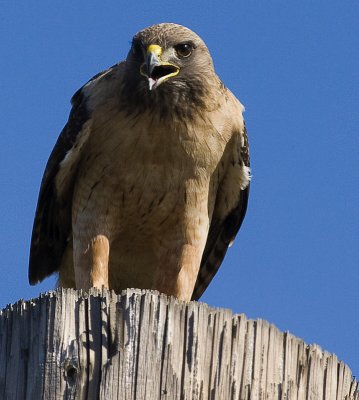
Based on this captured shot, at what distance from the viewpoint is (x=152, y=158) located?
809 cm

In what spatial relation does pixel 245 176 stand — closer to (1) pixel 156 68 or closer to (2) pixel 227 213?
(2) pixel 227 213

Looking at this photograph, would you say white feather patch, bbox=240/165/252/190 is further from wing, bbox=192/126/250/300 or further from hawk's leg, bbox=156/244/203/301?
hawk's leg, bbox=156/244/203/301

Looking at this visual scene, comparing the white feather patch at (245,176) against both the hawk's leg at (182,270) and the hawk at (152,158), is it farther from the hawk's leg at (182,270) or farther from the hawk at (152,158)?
the hawk's leg at (182,270)

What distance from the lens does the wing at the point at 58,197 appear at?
26.9ft

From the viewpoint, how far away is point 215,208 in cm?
897

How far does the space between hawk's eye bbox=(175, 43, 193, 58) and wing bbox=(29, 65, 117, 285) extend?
0.80 meters

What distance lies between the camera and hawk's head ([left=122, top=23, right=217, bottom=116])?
26.3 ft

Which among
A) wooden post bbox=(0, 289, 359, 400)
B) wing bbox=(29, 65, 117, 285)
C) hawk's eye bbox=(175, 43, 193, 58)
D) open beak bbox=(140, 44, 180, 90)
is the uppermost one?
hawk's eye bbox=(175, 43, 193, 58)

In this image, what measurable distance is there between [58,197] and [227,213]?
163 centimetres

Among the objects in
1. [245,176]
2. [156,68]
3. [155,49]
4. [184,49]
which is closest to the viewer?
[155,49]

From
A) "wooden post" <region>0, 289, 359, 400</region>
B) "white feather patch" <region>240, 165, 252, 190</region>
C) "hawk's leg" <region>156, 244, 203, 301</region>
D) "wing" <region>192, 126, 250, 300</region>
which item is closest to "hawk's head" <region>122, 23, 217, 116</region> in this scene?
"wing" <region>192, 126, 250, 300</region>

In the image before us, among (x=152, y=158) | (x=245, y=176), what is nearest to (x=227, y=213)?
(x=245, y=176)

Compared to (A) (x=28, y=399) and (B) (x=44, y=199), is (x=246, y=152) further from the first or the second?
(A) (x=28, y=399)

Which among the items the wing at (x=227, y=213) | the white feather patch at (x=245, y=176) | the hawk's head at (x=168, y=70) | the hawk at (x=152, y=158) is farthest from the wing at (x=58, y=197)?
the white feather patch at (x=245, y=176)
